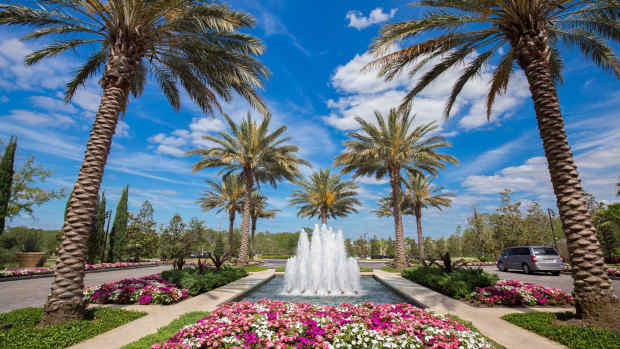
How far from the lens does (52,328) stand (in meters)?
5.35

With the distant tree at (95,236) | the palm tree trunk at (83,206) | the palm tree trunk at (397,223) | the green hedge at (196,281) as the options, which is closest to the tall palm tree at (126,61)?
the palm tree trunk at (83,206)

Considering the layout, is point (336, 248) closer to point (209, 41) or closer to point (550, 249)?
point (209, 41)

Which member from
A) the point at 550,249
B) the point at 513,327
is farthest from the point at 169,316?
the point at 550,249

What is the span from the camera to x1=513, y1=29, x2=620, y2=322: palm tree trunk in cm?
567

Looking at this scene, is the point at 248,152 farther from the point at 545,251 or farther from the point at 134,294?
the point at 545,251

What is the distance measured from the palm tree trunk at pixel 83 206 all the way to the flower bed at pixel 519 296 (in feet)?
34.3

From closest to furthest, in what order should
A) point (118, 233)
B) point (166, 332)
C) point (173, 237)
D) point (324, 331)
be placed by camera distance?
point (324, 331) → point (166, 332) → point (118, 233) → point (173, 237)

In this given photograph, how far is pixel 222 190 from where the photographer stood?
105 feet

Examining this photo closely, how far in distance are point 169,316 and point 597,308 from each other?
917 cm

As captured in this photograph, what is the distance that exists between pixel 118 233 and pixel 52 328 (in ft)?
96.8

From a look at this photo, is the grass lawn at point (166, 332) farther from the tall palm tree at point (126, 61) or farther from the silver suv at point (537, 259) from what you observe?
the silver suv at point (537, 259)

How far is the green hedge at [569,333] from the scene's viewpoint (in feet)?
15.2

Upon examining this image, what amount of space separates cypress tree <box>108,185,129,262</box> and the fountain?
83.9ft

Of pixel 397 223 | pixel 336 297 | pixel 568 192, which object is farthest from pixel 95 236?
pixel 568 192
